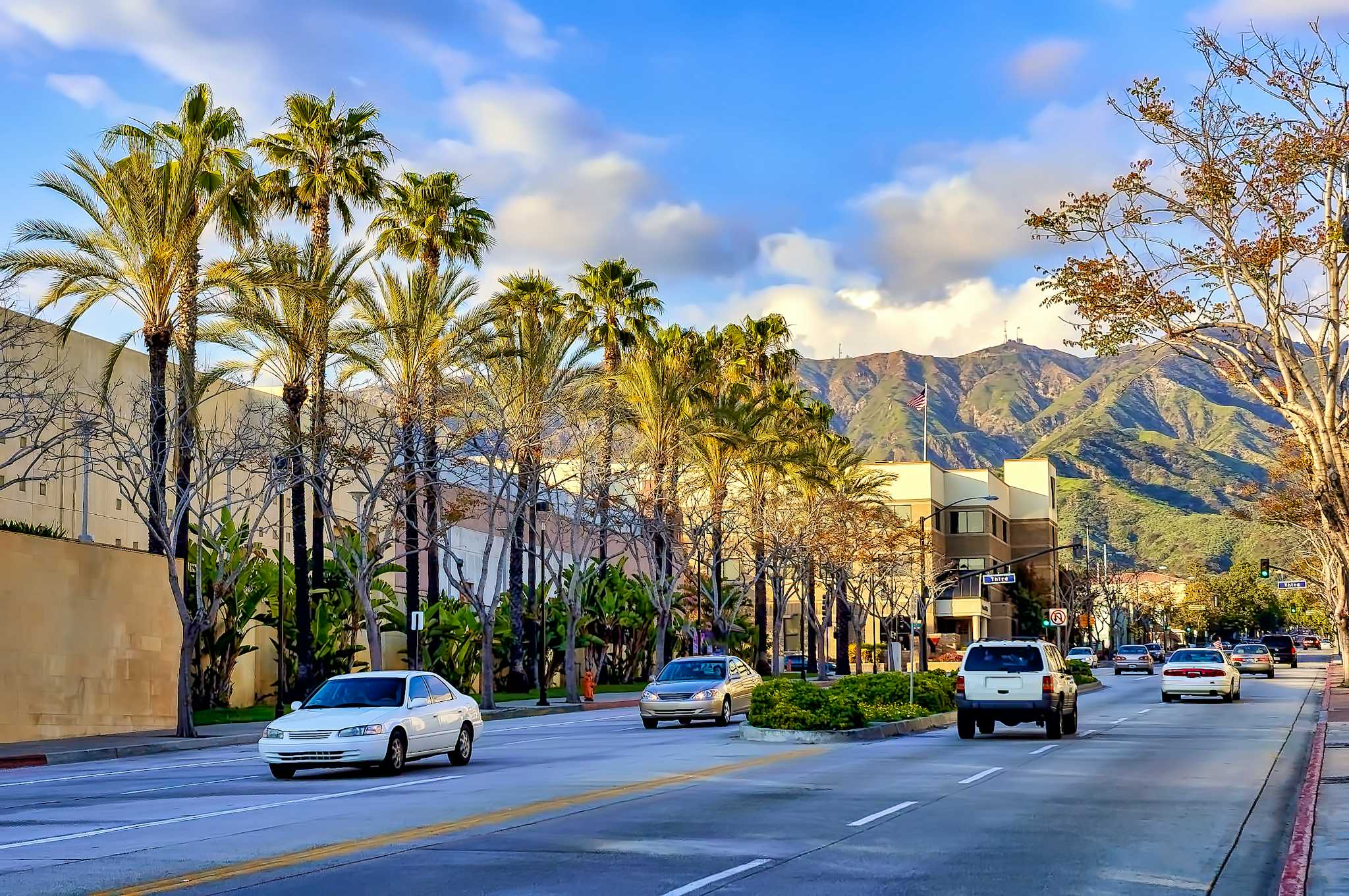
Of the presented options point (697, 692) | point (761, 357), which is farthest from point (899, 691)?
point (761, 357)

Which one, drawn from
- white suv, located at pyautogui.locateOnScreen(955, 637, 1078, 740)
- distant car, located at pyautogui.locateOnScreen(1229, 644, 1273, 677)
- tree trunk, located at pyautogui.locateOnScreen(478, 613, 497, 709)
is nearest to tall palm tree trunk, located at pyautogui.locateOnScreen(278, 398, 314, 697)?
tree trunk, located at pyautogui.locateOnScreen(478, 613, 497, 709)

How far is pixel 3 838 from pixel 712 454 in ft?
151

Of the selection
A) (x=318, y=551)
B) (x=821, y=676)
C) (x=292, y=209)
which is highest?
(x=292, y=209)

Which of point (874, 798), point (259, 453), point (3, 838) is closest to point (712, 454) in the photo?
point (259, 453)

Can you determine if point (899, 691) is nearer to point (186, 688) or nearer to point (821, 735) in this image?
point (821, 735)

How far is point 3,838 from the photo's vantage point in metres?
13.5

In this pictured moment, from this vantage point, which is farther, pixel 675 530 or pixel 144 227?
pixel 675 530

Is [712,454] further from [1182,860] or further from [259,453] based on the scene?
[1182,860]

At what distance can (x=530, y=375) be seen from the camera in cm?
4638

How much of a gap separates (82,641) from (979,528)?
10383 centimetres

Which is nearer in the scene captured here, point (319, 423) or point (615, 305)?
point (319, 423)

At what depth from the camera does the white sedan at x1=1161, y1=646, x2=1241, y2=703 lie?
44659mm

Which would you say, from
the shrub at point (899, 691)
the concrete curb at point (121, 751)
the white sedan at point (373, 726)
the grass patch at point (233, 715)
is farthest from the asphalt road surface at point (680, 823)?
the grass patch at point (233, 715)

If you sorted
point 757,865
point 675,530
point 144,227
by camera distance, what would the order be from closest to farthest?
1. point 757,865
2. point 144,227
3. point 675,530
